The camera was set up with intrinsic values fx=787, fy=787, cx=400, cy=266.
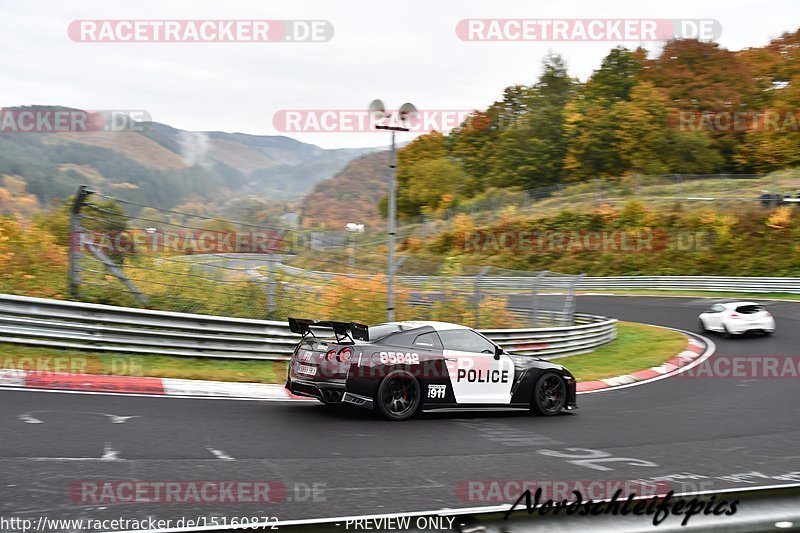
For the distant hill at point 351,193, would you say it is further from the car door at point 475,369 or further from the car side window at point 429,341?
the car side window at point 429,341

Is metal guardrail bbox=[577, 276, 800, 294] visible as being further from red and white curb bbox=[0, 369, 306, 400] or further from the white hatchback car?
red and white curb bbox=[0, 369, 306, 400]

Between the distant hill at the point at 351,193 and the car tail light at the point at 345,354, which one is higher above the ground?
the distant hill at the point at 351,193

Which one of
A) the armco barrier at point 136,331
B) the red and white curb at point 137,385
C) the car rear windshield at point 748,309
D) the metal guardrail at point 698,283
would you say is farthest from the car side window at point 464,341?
the metal guardrail at point 698,283

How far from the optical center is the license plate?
33.1 feet

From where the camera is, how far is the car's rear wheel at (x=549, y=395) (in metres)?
11.5

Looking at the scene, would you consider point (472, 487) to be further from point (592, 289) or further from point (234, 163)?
point (234, 163)

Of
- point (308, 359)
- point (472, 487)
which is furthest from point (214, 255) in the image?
point (472, 487)

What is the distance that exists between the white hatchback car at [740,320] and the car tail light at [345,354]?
63.5ft

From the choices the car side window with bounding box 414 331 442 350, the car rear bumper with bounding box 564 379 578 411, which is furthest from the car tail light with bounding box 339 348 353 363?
the car rear bumper with bounding box 564 379 578 411

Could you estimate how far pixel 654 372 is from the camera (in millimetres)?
17984

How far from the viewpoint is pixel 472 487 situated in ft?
22.0
